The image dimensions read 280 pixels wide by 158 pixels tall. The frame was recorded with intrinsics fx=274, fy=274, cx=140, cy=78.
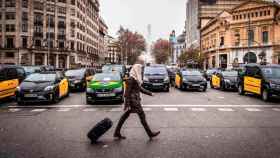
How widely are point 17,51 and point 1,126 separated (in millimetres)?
55988

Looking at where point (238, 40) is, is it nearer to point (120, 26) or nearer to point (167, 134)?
point (120, 26)

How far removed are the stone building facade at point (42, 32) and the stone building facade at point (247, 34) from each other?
34335mm

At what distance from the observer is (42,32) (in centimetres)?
6284

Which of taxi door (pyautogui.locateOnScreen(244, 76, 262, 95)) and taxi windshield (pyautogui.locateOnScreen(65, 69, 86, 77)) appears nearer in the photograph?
taxi door (pyautogui.locateOnScreen(244, 76, 262, 95))

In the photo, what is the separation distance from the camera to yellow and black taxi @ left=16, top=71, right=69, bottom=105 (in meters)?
12.2

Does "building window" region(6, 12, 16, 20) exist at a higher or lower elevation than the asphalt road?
higher

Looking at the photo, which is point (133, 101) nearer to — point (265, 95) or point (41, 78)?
point (41, 78)

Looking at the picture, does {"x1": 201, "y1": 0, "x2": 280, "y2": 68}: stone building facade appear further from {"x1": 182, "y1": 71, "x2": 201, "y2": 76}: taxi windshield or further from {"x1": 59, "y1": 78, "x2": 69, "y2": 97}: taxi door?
{"x1": 59, "y1": 78, "x2": 69, "y2": 97}: taxi door

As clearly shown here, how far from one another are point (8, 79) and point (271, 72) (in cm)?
1350

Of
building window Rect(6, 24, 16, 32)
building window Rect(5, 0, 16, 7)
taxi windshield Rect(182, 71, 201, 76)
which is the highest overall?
building window Rect(5, 0, 16, 7)

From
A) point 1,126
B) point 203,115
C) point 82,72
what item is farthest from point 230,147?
point 82,72

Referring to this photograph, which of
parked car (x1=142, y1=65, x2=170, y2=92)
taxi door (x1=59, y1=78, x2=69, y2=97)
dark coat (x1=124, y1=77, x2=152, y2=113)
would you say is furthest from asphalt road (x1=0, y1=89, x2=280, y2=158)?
parked car (x1=142, y1=65, x2=170, y2=92)

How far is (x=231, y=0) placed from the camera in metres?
81.5

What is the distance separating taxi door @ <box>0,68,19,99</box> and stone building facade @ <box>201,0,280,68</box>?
4729 cm
